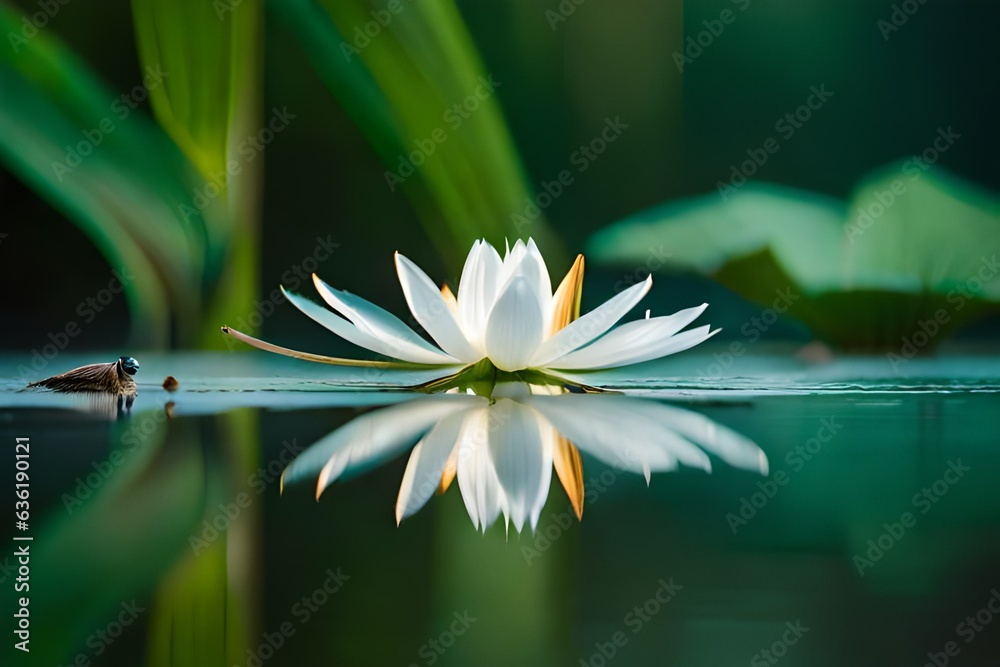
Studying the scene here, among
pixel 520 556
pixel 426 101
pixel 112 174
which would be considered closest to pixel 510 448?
pixel 520 556

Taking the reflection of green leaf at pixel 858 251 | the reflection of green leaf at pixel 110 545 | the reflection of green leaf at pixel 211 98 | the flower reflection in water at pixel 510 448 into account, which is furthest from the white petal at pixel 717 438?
the reflection of green leaf at pixel 211 98

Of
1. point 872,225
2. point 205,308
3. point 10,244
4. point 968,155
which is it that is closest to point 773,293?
point 872,225

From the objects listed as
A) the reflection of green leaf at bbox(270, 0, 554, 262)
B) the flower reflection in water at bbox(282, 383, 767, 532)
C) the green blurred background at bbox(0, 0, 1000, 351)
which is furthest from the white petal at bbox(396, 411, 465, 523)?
the green blurred background at bbox(0, 0, 1000, 351)

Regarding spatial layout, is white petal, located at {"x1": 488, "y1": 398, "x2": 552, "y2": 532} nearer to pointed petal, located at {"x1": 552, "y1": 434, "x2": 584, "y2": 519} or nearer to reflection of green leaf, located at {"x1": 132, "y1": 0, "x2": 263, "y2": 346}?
pointed petal, located at {"x1": 552, "y1": 434, "x2": 584, "y2": 519}

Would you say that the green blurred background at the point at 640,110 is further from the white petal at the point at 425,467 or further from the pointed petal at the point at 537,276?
the white petal at the point at 425,467

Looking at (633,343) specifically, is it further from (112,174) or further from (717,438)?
(112,174)

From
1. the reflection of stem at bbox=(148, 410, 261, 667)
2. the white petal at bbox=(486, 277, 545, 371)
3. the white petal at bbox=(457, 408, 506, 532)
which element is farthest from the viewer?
the white petal at bbox=(486, 277, 545, 371)
